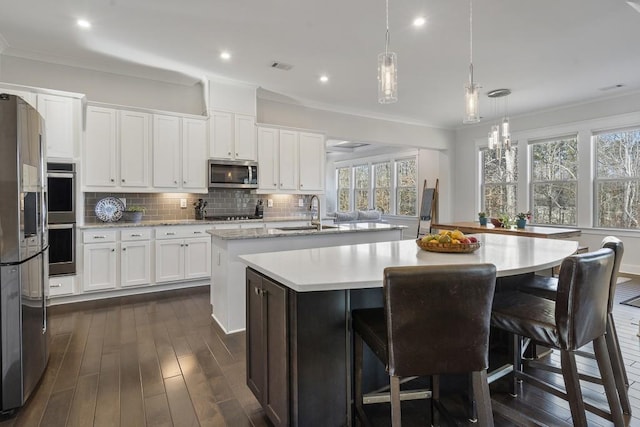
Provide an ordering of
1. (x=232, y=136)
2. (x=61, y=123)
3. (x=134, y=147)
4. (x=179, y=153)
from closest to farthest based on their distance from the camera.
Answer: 1. (x=61, y=123)
2. (x=134, y=147)
3. (x=179, y=153)
4. (x=232, y=136)

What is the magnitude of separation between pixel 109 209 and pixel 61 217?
2.59 ft

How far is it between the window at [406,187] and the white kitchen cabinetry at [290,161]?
12.9 ft

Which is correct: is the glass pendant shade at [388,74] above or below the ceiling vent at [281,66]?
below

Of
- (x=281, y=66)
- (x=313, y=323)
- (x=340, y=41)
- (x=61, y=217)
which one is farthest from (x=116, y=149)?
(x=313, y=323)

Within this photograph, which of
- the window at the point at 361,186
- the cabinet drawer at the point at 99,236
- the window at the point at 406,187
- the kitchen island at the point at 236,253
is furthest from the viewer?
the window at the point at 361,186

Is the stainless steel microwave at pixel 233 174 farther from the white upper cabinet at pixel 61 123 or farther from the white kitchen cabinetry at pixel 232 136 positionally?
the white upper cabinet at pixel 61 123

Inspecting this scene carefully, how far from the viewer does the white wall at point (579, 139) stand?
554cm

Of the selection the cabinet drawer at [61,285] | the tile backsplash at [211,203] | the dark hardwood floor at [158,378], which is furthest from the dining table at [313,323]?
the tile backsplash at [211,203]

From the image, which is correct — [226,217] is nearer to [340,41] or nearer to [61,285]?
[61,285]

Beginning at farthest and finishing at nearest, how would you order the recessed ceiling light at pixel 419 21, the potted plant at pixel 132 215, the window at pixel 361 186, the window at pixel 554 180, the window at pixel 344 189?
the window at pixel 344 189
the window at pixel 361 186
the window at pixel 554 180
the potted plant at pixel 132 215
the recessed ceiling light at pixel 419 21

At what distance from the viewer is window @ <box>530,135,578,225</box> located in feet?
20.6

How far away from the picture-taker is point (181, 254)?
15.0 feet

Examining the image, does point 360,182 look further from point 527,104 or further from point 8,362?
point 8,362

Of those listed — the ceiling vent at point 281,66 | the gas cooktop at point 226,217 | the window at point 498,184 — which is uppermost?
the ceiling vent at point 281,66
